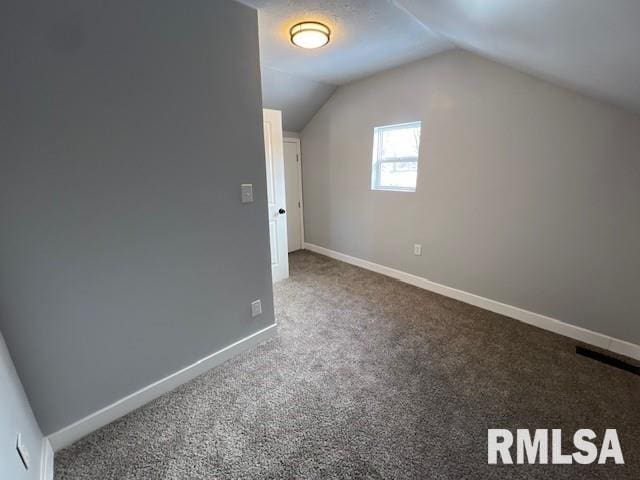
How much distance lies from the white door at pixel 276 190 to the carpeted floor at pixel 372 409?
1.11 m

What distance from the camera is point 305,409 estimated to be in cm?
159

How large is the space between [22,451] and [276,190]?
261cm

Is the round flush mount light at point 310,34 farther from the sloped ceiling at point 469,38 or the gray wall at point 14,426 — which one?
the gray wall at point 14,426

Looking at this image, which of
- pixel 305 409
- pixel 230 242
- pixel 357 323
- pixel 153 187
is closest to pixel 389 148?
pixel 357 323

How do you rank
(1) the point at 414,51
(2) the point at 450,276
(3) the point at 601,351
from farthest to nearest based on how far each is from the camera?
(2) the point at 450,276 < (1) the point at 414,51 < (3) the point at 601,351

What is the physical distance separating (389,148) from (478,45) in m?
1.42

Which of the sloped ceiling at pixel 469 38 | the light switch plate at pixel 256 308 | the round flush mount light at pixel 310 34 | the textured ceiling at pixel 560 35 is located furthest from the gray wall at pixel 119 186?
the textured ceiling at pixel 560 35

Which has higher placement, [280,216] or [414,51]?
[414,51]

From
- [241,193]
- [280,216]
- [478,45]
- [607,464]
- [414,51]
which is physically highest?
[414,51]

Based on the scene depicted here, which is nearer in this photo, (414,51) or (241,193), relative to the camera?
(241,193)

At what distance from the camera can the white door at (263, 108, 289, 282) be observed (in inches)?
115

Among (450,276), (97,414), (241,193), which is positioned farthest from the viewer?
(450,276)

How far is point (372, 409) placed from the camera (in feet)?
5.18

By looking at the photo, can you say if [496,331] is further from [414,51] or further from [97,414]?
[97,414]
